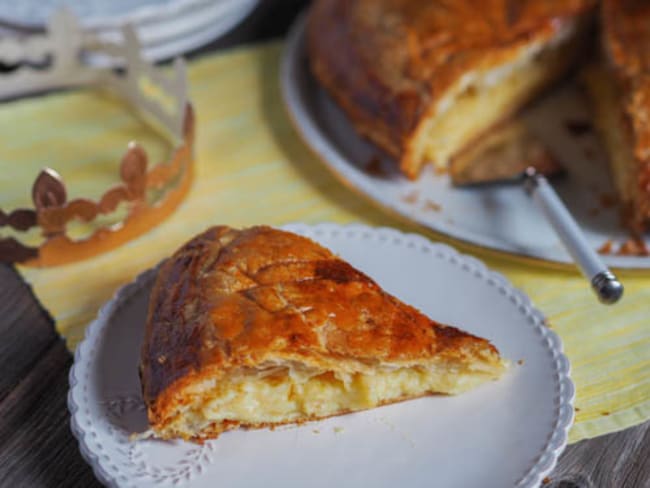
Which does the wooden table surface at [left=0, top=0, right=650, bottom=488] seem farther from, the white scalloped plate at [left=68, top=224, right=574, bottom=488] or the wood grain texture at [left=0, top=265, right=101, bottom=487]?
the white scalloped plate at [left=68, top=224, right=574, bottom=488]

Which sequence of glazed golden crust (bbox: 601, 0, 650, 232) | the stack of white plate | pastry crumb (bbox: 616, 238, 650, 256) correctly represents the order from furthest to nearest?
1. the stack of white plate
2. glazed golden crust (bbox: 601, 0, 650, 232)
3. pastry crumb (bbox: 616, 238, 650, 256)

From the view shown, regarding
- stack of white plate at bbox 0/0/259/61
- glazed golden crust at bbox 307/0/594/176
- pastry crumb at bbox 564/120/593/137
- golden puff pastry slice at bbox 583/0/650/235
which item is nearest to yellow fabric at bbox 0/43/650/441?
stack of white plate at bbox 0/0/259/61

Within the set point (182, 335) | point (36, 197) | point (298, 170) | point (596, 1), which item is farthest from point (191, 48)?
point (182, 335)

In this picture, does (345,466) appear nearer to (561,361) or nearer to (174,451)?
(174,451)

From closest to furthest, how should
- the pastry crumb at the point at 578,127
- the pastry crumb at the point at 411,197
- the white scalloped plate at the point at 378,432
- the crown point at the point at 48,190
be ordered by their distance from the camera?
the white scalloped plate at the point at 378,432 → the crown point at the point at 48,190 → the pastry crumb at the point at 411,197 → the pastry crumb at the point at 578,127

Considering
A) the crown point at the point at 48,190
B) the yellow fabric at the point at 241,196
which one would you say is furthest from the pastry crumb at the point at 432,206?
the crown point at the point at 48,190

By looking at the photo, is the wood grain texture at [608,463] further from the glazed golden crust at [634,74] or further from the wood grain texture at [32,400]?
the wood grain texture at [32,400]

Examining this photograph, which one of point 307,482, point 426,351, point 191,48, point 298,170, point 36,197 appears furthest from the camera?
point 191,48
